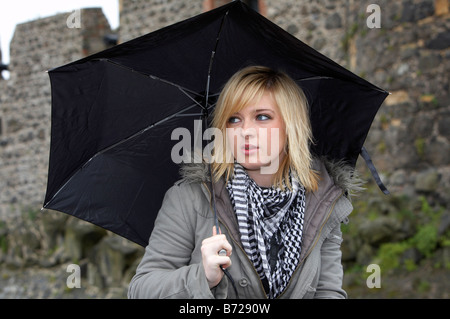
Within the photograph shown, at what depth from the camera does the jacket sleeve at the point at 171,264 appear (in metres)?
1.91

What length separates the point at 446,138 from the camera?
6.18 m

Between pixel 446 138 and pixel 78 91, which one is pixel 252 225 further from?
pixel 446 138

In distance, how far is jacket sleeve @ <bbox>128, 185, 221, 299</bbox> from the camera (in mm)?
1914

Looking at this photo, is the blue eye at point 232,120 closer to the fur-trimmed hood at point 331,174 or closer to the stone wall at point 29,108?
the fur-trimmed hood at point 331,174

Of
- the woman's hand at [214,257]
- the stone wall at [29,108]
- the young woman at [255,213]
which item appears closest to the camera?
the woman's hand at [214,257]

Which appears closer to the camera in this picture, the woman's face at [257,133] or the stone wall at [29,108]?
the woman's face at [257,133]

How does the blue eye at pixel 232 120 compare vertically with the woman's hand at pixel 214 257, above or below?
above

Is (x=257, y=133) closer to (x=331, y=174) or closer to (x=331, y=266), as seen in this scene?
(x=331, y=174)

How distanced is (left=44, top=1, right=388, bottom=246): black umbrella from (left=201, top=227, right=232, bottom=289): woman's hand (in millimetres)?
806

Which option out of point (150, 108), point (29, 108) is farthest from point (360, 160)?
point (29, 108)

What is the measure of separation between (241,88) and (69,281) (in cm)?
803

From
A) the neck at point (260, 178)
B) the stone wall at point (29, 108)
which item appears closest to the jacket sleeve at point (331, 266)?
the neck at point (260, 178)

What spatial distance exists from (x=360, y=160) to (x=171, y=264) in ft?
17.8

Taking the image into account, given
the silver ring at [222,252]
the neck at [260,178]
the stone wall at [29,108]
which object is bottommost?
the silver ring at [222,252]
